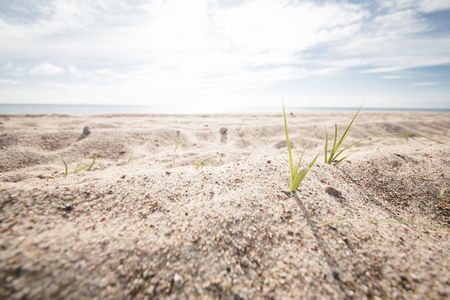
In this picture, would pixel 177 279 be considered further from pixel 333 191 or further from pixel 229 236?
pixel 333 191

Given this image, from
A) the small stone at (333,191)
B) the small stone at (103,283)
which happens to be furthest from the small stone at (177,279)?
the small stone at (333,191)

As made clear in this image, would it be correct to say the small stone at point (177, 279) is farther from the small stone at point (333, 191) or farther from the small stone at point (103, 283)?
the small stone at point (333, 191)

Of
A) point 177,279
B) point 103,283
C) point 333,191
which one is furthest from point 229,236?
point 333,191

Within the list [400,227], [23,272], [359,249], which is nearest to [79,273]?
[23,272]

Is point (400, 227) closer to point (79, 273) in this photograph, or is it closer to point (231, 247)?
point (231, 247)

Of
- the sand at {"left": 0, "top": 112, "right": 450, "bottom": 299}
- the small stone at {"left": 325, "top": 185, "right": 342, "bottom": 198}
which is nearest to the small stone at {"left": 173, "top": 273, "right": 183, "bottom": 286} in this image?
the sand at {"left": 0, "top": 112, "right": 450, "bottom": 299}

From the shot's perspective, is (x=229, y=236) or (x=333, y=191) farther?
(x=333, y=191)

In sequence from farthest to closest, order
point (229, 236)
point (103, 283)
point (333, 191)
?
point (333, 191), point (229, 236), point (103, 283)

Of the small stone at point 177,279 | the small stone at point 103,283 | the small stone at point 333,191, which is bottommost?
the small stone at point 177,279

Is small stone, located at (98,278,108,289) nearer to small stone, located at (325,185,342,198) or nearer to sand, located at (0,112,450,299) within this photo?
sand, located at (0,112,450,299)

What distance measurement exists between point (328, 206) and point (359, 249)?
350 millimetres

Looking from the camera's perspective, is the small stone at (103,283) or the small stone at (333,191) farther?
the small stone at (333,191)

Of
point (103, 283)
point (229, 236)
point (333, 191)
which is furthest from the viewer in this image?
point (333, 191)

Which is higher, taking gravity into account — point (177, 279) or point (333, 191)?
point (333, 191)
